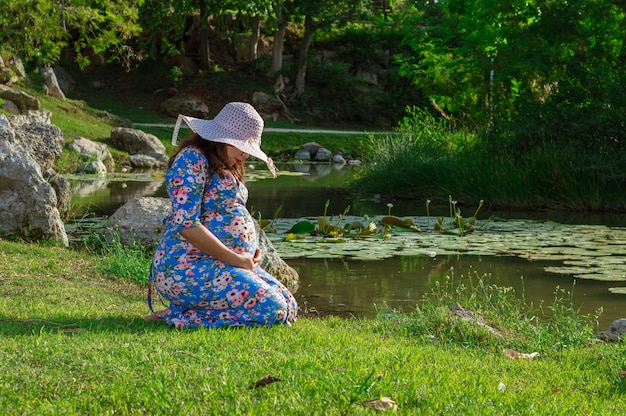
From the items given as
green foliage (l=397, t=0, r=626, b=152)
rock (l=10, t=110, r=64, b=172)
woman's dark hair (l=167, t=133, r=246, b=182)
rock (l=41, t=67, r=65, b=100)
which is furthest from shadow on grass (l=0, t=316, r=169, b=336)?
rock (l=41, t=67, r=65, b=100)

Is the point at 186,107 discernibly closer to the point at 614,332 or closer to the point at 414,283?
the point at 414,283

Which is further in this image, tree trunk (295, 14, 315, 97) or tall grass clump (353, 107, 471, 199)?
tree trunk (295, 14, 315, 97)

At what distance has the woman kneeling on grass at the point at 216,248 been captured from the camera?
17.8ft

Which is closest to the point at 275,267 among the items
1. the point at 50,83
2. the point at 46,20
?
the point at 46,20

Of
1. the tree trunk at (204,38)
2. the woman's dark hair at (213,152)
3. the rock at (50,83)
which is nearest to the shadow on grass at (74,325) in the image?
the woman's dark hair at (213,152)

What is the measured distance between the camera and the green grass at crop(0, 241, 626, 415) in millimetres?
3736

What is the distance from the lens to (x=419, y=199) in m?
17.1

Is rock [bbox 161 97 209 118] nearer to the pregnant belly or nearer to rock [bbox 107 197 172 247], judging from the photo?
rock [bbox 107 197 172 247]

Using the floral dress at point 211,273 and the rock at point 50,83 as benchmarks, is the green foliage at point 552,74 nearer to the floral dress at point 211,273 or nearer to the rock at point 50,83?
the floral dress at point 211,273

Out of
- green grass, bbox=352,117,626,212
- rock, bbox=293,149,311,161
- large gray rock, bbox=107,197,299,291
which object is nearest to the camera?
large gray rock, bbox=107,197,299,291

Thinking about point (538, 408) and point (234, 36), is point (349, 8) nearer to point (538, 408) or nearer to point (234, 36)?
point (234, 36)

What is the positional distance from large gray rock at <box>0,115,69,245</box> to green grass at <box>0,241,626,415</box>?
342 centimetres

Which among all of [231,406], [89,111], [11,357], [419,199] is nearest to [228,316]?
[11,357]

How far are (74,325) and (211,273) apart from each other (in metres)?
0.84
